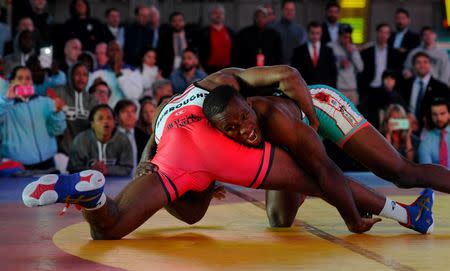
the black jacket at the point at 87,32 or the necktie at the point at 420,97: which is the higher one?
the black jacket at the point at 87,32

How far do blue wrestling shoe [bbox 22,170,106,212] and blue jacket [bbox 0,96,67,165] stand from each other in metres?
4.32

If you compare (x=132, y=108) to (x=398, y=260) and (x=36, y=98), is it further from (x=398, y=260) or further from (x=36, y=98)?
(x=398, y=260)

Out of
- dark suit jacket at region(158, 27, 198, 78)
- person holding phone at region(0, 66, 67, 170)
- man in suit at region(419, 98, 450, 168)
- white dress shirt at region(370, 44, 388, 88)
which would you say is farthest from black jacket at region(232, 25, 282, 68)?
person holding phone at region(0, 66, 67, 170)

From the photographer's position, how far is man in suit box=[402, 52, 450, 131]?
10039mm

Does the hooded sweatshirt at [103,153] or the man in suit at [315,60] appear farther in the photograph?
the man in suit at [315,60]

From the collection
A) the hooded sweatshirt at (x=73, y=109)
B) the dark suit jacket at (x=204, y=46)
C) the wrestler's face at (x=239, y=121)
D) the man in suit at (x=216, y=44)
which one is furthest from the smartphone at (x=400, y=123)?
the wrestler's face at (x=239, y=121)

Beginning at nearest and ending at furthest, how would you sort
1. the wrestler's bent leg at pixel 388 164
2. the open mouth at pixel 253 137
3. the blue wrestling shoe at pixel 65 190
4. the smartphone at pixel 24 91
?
the blue wrestling shoe at pixel 65 190
the open mouth at pixel 253 137
the wrestler's bent leg at pixel 388 164
the smartphone at pixel 24 91

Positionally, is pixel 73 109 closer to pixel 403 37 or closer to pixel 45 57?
pixel 45 57

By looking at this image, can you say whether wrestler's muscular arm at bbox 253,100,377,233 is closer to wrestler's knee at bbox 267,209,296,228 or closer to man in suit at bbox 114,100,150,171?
wrestler's knee at bbox 267,209,296,228

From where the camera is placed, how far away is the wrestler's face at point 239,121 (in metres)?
4.49

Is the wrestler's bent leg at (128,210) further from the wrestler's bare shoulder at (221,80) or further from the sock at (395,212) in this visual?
the sock at (395,212)

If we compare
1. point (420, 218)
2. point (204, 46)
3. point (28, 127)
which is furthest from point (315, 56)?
point (420, 218)

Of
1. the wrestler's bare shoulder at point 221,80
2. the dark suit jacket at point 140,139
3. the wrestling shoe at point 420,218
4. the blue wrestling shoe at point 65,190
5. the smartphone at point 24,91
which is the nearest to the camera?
the blue wrestling shoe at point 65,190

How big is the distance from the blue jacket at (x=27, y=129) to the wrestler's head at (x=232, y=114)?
14.0ft
